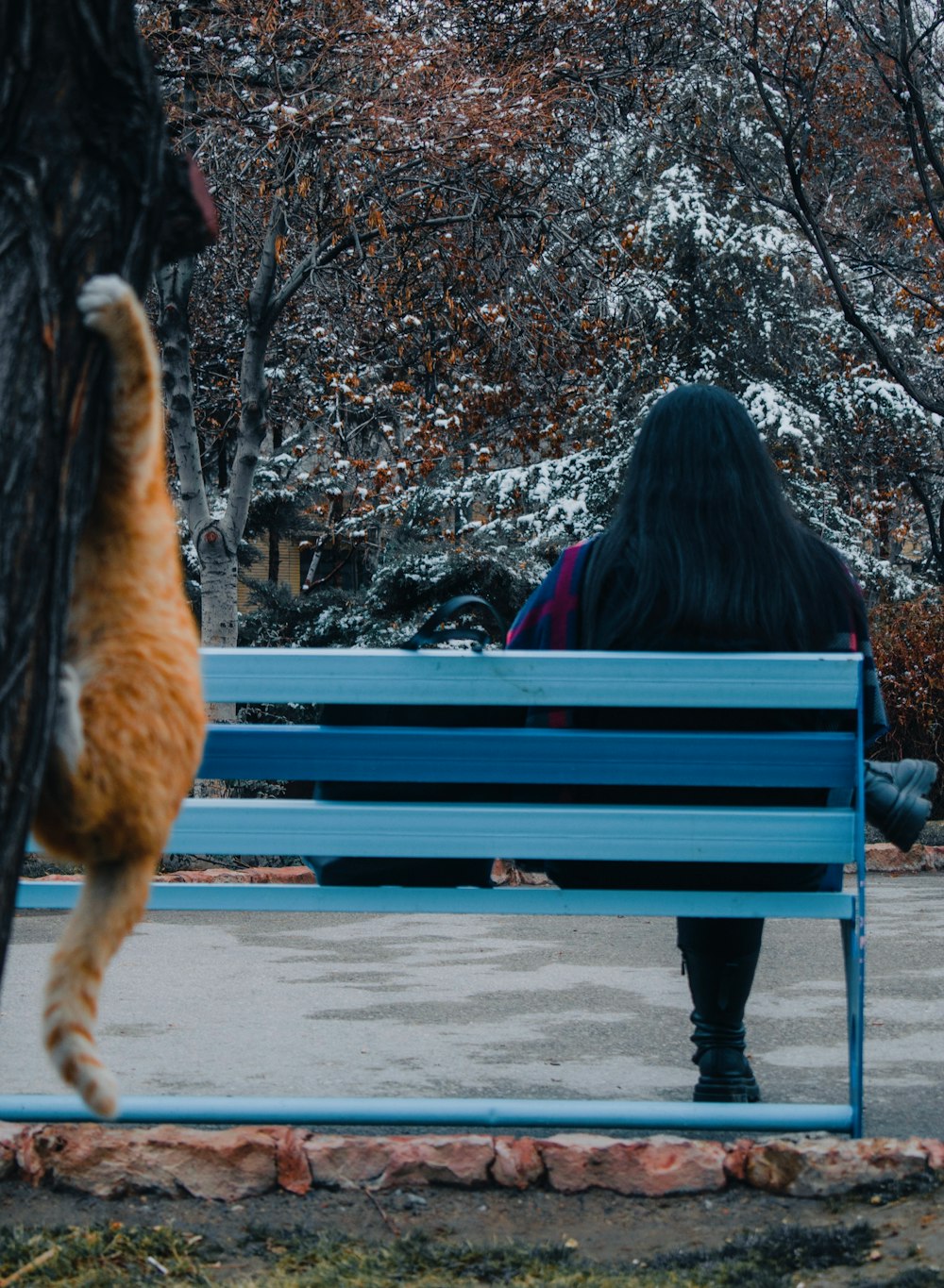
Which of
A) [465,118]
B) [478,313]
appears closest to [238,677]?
[465,118]

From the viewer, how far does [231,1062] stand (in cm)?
467

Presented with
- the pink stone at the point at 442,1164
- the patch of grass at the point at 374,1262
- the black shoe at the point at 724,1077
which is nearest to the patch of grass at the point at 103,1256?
the patch of grass at the point at 374,1262

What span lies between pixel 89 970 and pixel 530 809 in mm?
1540

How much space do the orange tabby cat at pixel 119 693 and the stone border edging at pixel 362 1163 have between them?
1.59m

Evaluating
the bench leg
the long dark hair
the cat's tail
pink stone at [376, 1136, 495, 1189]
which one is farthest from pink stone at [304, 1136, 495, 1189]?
the cat's tail

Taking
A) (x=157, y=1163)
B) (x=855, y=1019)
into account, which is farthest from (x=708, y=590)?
(x=157, y=1163)

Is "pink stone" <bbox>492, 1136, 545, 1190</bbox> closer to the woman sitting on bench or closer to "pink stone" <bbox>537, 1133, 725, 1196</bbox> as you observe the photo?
"pink stone" <bbox>537, 1133, 725, 1196</bbox>

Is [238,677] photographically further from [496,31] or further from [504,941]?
[496,31]

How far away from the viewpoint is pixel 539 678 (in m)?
3.36

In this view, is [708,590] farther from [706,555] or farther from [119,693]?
[119,693]

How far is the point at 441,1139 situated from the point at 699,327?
51.4 ft

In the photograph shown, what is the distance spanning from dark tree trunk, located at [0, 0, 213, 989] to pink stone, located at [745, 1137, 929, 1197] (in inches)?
81.5

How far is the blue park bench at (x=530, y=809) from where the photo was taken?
10.8 feet

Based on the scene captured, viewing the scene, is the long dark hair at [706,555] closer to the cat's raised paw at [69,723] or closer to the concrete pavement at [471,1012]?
the concrete pavement at [471,1012]
